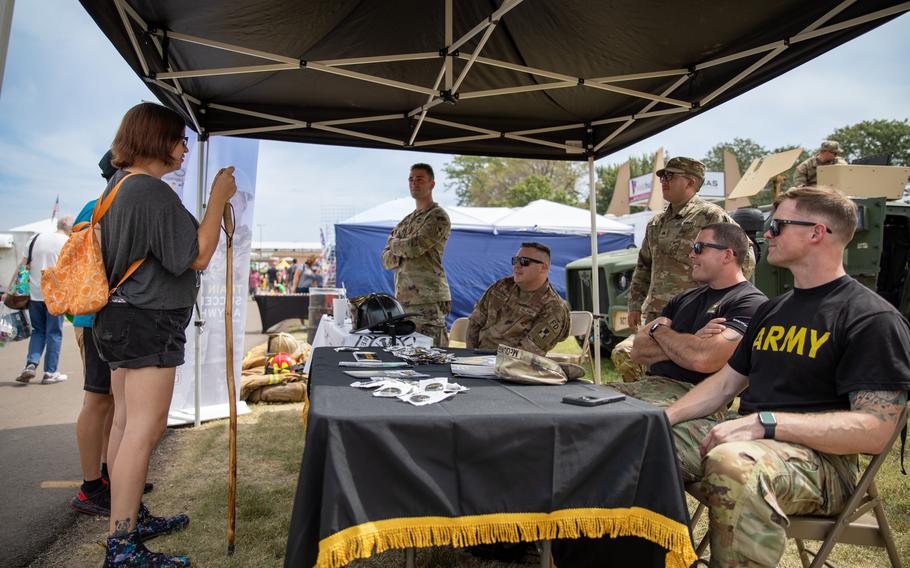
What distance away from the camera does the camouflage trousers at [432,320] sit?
4273 millimetres

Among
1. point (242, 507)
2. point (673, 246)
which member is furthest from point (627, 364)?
point (242, 507)

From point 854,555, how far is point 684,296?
132 cm

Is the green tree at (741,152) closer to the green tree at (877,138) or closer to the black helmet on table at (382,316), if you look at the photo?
the green tree at (877,138)

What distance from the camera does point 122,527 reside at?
2.03m

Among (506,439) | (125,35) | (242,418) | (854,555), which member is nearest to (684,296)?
(854,555)

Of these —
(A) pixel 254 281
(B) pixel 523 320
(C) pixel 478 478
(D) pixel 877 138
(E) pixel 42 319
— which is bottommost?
(A) pixel 254 281

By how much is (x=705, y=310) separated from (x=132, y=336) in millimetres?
2383

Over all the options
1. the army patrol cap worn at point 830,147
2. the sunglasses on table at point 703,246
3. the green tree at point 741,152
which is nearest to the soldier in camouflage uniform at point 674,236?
the sunglasses on table at point 703,246

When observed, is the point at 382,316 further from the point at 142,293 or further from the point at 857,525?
the point at 857,525

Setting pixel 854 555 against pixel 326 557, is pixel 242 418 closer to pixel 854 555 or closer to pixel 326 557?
pixel 326 557

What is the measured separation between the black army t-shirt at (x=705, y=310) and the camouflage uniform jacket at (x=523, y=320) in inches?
35.7

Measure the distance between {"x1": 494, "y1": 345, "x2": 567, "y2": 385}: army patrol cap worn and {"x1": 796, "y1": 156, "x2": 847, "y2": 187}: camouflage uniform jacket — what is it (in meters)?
5.40

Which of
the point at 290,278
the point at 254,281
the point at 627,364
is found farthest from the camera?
the point at 254,281

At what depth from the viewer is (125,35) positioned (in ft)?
9.39
